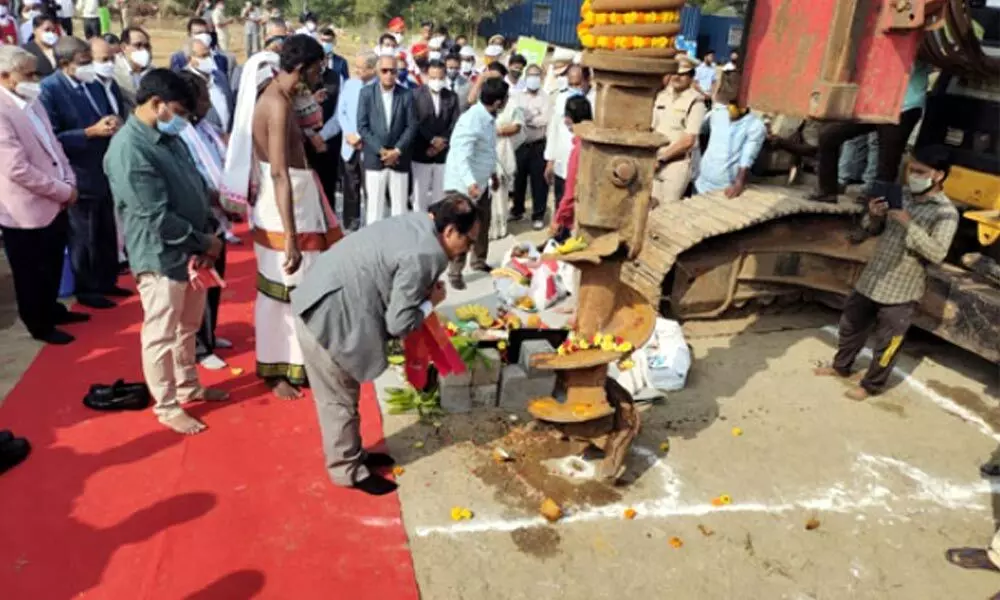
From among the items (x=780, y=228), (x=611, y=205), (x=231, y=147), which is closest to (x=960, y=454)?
(x=780, y=228)

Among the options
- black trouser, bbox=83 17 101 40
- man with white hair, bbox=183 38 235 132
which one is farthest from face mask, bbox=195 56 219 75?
black trouser, bbox=83 17 101 40

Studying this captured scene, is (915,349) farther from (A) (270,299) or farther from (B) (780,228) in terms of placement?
(A) (270,299)

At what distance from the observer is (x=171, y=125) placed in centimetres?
435

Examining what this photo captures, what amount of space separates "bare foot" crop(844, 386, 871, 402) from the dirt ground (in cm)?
5

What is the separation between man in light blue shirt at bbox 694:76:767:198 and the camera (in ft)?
23.7

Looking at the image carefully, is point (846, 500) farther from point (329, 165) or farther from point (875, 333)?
point (329, 165)

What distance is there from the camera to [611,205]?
13.3 ft

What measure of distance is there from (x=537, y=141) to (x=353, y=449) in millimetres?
6490

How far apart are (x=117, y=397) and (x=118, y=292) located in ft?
7.13

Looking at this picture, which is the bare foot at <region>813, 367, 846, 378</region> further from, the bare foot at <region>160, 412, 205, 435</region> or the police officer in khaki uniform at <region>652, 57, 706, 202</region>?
the bare foot at <region>160, 412, 205, 435</region>

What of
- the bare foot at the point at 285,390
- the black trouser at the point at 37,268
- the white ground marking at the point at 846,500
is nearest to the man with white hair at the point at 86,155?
the black trouser at the point at 37,268

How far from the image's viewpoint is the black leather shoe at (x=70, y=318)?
6104mm

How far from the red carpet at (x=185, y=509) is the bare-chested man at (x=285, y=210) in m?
0.37

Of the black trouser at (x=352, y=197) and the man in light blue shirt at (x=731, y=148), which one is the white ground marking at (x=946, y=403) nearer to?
the man in light blue shirt at (x=731, y=148)
